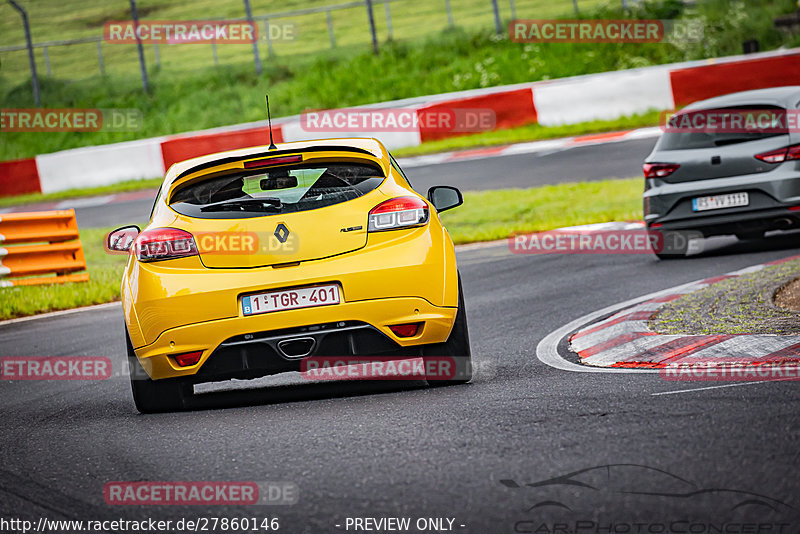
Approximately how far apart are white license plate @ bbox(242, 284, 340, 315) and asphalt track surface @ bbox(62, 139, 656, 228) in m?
12.7

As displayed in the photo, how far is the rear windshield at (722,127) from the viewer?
A: 11578mm

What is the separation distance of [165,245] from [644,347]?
9.96ft

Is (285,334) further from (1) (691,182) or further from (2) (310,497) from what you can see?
(1) (691,182)

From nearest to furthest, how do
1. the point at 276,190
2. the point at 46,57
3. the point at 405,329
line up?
the point at 405,329 < the point at 276,190 < the point at 46,57

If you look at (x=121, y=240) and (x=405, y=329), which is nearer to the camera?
(x=405, y=329)

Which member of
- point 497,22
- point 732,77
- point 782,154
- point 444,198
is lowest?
point 782,154

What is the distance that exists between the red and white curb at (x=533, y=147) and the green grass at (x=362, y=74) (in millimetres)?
8555

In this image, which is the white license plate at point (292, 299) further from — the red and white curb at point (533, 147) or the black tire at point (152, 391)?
the red and white curb at point (533, 147)

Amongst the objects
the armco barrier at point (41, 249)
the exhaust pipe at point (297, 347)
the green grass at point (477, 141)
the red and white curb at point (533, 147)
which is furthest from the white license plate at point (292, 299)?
the green grass at point (477, 141)

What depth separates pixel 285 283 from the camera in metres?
6.28

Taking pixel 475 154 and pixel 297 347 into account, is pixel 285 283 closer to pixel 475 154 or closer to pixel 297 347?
pixel 297 347

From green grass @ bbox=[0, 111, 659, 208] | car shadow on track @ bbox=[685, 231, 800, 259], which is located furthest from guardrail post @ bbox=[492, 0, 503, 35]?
car shadow on track @ bbox=[685, 231, 800, 259]

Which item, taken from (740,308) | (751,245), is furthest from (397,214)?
(751,245)

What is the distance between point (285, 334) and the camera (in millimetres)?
6297
